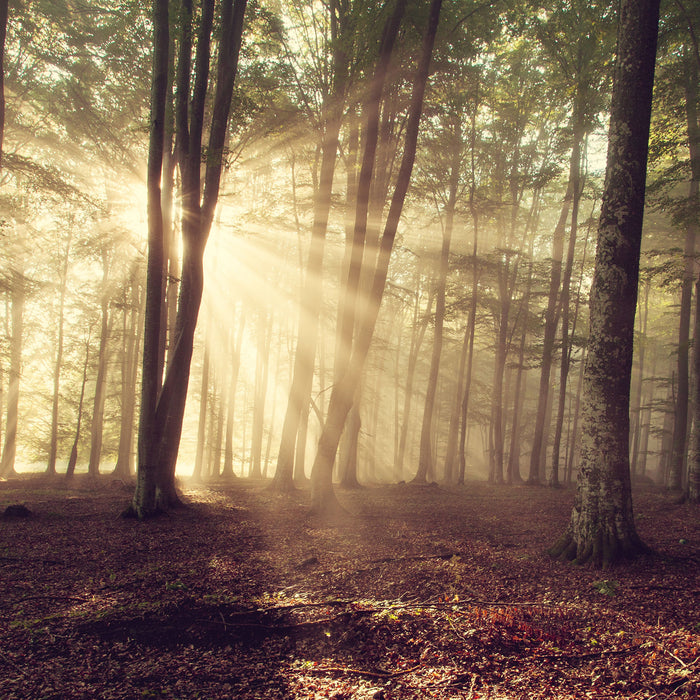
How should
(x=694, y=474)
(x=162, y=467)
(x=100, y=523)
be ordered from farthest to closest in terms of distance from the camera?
(x=694, y=474) → (x=162, y=467) → (x=100, y=523)

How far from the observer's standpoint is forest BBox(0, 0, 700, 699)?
134 inches

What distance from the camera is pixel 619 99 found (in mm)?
5590

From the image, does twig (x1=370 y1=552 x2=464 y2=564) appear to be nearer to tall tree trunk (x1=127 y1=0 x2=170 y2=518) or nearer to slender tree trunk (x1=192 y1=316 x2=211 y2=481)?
tall tree trunk (x1=127 y1=0 x2=170 y2=518)

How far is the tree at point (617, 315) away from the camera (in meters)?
5.30

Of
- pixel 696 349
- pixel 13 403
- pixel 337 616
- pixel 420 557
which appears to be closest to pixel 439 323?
pixel 696 349

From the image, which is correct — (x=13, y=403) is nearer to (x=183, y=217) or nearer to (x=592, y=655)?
(x=183, y=217)

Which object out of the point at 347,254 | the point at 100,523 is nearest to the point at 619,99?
the point at 347,254

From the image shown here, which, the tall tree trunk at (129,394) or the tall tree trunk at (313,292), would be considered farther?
the tall tree trunk at (129,394)

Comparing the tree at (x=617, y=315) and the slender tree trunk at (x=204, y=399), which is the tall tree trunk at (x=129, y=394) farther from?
the tree at (x=617, y=315)

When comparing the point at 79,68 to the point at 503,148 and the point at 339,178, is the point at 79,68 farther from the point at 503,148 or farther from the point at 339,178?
the point at 503,148

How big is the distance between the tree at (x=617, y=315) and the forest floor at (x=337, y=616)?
0.59 meters

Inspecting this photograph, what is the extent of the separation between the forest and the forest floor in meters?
0.03

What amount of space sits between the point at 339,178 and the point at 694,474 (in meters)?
14.2

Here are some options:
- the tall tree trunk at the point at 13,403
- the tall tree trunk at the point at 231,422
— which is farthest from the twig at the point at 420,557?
the tall tree trunk at the point at 13,403
